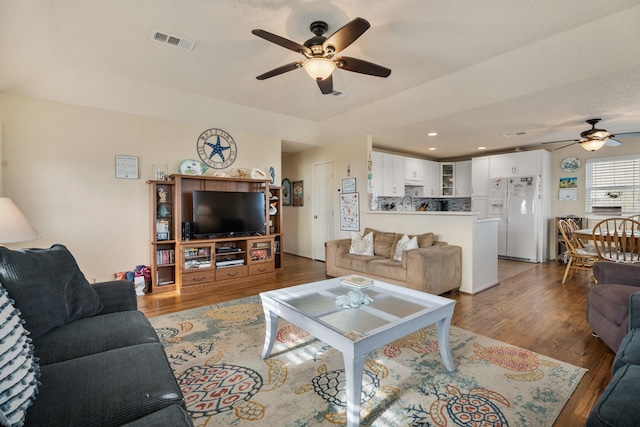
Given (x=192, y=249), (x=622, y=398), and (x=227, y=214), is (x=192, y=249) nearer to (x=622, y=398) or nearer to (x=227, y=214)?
(x=227, y=214)

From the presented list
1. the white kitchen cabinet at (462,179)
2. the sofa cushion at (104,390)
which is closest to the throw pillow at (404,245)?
the sofa cushion at (104,390)

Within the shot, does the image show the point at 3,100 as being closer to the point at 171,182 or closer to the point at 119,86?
the point at 119,86

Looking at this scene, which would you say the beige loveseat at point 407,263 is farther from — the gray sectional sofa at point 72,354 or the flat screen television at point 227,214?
the gray sectional sofa at point 72,354

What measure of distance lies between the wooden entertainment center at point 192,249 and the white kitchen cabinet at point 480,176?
16.3ft

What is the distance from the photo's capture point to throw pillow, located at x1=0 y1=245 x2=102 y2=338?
1520 millimetres

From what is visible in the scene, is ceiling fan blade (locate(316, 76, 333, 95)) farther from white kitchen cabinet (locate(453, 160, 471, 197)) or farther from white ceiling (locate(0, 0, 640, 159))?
white kitchen cabinet (locate(453, 160, 471, 197))

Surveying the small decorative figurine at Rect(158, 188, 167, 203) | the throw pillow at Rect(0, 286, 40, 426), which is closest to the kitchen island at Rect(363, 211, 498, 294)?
the small decorative figurine at Rect(158, 188, 167, 203)

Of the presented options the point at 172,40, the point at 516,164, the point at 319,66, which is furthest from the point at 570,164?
the point at 172,40

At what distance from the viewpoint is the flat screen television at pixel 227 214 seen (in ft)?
14.0

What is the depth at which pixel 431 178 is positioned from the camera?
24.6 feet

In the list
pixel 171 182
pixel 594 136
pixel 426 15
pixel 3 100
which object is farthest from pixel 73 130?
pixel 594 136

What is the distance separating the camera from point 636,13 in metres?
2.39

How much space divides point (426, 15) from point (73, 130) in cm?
421

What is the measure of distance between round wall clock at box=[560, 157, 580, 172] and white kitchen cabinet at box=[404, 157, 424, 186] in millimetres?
2808
